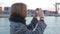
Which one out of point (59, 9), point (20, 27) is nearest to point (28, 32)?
point (20, 27)

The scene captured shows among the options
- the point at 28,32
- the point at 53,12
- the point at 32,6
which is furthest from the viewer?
the point at 53,12

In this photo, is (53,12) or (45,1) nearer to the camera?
(45,1)

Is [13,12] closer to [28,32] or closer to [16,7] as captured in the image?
[16,7]

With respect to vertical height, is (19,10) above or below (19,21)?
above

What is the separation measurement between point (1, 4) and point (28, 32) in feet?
106

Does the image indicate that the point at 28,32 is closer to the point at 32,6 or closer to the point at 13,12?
the point at 13,12

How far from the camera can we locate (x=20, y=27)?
2.21 m

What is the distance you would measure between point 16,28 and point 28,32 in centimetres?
12

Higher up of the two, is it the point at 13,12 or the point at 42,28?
the point at 13,12

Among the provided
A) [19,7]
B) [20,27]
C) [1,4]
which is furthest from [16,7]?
[1,4]

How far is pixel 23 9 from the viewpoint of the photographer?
88.4 inches

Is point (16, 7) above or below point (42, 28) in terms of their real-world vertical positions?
above

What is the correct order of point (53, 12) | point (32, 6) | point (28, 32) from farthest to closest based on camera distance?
1. point (53, 12)
2. point (32, 6)
3. point (28, 32)

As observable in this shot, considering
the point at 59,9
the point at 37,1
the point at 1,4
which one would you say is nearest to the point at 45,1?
the point at 37,1
